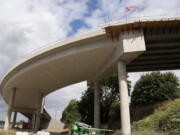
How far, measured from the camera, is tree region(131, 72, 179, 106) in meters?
24.2

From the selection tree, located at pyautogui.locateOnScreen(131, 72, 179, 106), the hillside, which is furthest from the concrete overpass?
the hillside

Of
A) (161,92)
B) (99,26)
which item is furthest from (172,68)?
(99,26)

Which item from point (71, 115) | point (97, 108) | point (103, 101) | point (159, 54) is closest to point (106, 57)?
point (159, 54)

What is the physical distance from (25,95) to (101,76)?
75.5 ft

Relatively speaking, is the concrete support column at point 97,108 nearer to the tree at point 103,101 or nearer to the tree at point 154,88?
the tree at point 103,101

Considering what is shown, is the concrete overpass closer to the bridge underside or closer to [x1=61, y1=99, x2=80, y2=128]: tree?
the bridge underside

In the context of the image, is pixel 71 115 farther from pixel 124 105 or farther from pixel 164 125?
pixel 164 125

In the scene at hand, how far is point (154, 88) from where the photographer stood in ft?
82.1

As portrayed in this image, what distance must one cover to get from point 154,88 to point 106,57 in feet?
33.1

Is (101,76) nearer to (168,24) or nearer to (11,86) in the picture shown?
(168,24)

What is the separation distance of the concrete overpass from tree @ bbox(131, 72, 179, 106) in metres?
1.77

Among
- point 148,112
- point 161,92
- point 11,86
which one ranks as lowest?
point 148,112

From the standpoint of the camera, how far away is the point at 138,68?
2539cm

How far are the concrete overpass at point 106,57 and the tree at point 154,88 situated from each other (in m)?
1.77
